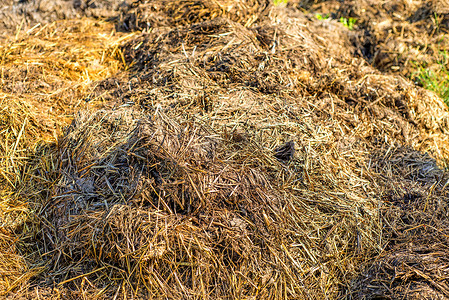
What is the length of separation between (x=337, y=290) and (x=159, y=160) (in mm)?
1415

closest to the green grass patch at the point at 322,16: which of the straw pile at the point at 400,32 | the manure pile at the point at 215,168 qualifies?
the straw pile at the point at 400,32

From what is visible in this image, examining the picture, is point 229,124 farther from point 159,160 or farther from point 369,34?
point 369,34

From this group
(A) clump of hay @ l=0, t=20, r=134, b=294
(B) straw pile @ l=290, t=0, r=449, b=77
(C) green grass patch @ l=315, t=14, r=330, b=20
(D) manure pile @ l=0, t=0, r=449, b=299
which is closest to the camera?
(D) manure pile @ l=0, t=0, r=449, b=299

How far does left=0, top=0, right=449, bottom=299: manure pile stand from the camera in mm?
2262

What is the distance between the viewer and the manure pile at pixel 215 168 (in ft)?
7.42

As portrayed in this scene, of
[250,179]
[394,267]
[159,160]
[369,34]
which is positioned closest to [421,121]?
[369,34]

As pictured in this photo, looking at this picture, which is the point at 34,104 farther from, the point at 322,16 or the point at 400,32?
the point at 400,32

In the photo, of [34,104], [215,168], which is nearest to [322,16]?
[215,168]

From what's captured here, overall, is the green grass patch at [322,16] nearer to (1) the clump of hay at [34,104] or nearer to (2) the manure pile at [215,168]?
(2) the manure pile at [215,168]

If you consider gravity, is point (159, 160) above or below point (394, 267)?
above

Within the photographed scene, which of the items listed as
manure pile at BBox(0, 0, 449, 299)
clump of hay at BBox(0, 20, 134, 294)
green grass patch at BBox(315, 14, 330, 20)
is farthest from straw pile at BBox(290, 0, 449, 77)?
clump of hay at BBox(0, 20, 134, 294)

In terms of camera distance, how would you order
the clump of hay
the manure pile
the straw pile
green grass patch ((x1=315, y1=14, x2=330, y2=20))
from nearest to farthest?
1. the manure pile
2. the clump of hay
3. the straw pile
4. green grass patch ((x1=315, y1=14, x2=330, y2=20))

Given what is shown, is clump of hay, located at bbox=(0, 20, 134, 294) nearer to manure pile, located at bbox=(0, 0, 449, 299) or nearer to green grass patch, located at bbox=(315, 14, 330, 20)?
manure pile, located at bbox=(0, 0, 449, 299)

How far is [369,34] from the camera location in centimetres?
418
